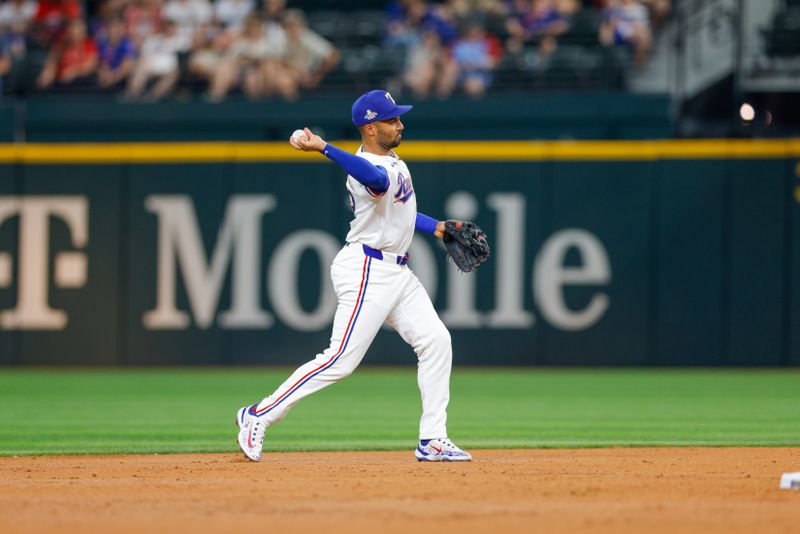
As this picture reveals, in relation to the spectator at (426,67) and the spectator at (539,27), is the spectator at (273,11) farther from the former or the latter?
the spectator at (539,27)

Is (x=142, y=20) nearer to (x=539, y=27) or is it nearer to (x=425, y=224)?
(x=539, y=27)

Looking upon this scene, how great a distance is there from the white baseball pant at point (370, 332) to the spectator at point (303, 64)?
879cm

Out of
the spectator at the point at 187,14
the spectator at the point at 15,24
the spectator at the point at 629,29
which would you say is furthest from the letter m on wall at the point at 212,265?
the spectator at the point at 629,29

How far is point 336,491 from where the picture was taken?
5.71 meters

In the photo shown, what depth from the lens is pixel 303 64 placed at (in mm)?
15320

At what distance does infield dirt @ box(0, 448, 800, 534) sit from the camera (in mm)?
4867

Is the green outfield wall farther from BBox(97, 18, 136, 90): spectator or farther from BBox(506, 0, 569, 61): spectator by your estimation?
BBox(506, 0, 569, 61): spectator

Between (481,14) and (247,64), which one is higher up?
(481,14)

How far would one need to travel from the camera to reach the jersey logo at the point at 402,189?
6648 millimetres

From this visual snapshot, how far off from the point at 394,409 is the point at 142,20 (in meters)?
7.69

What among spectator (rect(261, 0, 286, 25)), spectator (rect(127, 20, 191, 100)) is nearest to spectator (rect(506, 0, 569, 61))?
spectator (rect(261, 0, 286, 25))

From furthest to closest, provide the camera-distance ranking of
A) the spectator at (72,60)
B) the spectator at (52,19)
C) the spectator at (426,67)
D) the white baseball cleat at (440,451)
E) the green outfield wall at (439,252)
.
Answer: the spectator at (52,19) → the spectator at (72,60) → the spectator at (426,67) → the green outfield wall at (439,252) → the white baseball cleat at (440,451)

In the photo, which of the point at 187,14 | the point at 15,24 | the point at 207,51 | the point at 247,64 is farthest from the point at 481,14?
the point at 15,24

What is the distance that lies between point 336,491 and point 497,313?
902 cm
